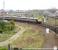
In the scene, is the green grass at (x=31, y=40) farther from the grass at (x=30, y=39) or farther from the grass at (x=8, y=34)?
the grass at (x=8, y=34)

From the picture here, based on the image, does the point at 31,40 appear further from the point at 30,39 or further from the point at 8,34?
the point at 8,34

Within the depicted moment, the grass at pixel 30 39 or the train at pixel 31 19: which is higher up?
the train at pixel 31 19

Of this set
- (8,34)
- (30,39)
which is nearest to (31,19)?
(30,39)

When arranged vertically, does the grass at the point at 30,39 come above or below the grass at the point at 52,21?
below

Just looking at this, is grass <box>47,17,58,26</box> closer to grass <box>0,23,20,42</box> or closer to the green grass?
the green grass

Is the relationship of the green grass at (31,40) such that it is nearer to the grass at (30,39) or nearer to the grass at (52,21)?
the grass at (30,39)

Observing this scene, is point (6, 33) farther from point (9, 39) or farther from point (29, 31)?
point (29, 31)

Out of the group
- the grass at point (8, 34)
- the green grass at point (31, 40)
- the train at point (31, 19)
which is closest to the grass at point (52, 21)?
the train at point (31, 19)

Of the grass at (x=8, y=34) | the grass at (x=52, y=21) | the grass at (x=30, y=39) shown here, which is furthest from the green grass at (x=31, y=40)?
the grass at (x=52, y=21)
